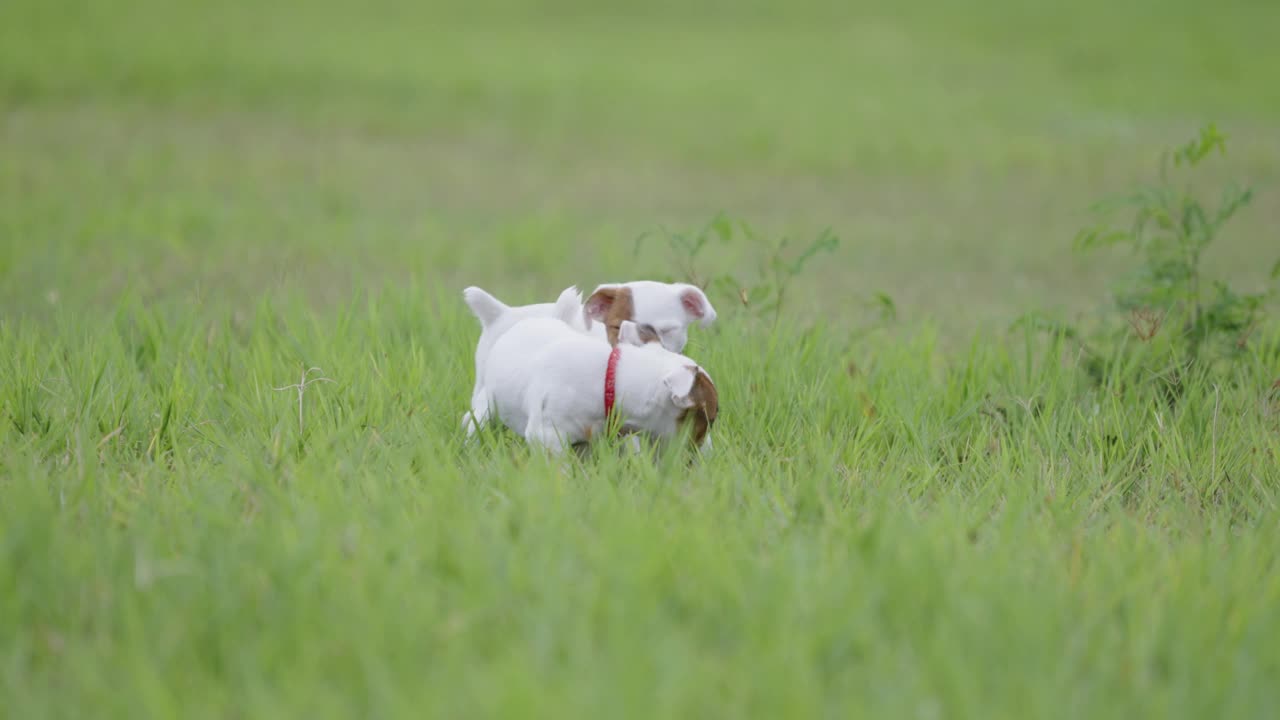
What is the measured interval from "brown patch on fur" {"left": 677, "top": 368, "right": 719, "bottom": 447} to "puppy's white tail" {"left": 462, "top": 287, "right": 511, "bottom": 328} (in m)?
0.75

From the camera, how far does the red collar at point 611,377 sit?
2.61 metres

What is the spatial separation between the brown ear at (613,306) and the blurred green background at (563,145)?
82.5 inches

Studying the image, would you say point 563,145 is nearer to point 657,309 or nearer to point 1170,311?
point 1170,311

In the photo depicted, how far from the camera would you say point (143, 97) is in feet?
42.4

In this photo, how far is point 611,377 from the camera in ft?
8.57

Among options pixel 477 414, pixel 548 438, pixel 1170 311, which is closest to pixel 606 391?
pixel 548 438

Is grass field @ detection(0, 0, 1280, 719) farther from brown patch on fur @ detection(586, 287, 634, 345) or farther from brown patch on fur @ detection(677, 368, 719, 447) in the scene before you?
brown patch on fur @ detection(586, 287, 634, 345)

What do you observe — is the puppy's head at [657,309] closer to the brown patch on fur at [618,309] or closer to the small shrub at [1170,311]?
the brown patch on fur at [618,309]

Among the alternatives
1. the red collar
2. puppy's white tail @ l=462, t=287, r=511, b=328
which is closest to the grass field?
the red collar

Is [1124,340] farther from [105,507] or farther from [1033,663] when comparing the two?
[105,507]

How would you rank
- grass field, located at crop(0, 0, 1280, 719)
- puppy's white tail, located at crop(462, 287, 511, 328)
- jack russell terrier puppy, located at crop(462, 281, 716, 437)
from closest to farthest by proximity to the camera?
grass field, located at crop(0, 0, 1280, 719) < jack russell terrier puppy, located at crop(462, 281, 716, 437) < puppy's white tail, located at crop(462, 287, 511, 328)

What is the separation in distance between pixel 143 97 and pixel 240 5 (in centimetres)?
941

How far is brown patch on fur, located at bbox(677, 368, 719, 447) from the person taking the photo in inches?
102

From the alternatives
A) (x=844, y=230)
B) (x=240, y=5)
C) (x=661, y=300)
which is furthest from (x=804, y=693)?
(x=240, y=5)
